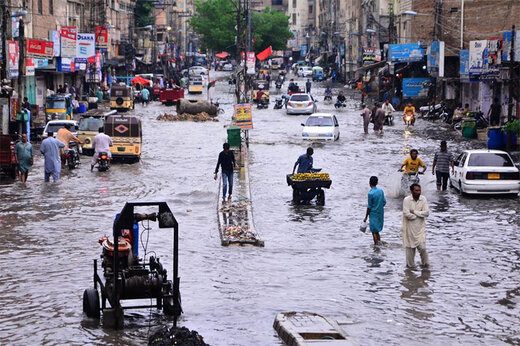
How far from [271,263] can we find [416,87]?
46056 mm

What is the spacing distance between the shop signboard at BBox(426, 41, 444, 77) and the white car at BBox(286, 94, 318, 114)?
294 inches

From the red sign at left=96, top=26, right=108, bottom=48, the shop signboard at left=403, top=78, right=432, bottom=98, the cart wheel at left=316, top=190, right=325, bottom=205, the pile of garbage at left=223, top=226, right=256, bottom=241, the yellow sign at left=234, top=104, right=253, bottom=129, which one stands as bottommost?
the pile of garbage at left=223, top=226, right=256, bottom=241

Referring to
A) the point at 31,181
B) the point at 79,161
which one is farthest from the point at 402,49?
the point at 31,181

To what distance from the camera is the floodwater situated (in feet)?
41.3

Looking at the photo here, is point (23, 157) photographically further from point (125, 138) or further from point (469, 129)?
point (469, 129)

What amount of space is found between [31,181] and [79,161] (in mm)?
4101

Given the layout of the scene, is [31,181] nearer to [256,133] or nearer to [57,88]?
[256,133]

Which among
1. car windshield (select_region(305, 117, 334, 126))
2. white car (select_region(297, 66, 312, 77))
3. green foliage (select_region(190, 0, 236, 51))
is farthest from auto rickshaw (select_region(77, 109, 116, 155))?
green foliage (select_region(190, 0, 236, 51))

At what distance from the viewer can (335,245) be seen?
1870 cm

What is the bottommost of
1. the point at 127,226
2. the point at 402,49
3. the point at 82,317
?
the point at 82,317

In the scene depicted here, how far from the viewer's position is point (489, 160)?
24.9 metres

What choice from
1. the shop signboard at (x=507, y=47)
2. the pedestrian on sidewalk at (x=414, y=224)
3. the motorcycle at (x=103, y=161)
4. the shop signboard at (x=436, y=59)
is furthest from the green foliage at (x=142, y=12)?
the pedestrian on sidewalk at (x=414, y=224)

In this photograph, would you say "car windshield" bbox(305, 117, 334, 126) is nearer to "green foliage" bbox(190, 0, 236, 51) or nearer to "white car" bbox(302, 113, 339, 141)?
"white car" bbox(302, 113, 339, 141)

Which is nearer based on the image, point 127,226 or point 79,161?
point 127,226
